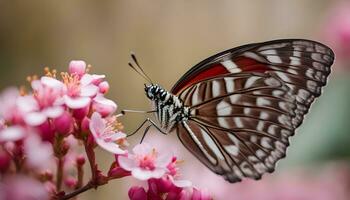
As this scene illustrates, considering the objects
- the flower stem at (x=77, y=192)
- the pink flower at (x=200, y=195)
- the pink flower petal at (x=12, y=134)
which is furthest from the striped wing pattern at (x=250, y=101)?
the pink flower petal at (x=12, y=134)

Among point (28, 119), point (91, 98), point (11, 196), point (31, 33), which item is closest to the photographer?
point (11, 196)

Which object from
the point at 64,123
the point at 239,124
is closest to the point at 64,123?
the point at 64,123

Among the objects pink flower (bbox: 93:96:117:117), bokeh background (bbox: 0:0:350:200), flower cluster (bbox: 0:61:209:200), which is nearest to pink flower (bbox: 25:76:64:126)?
flower cluster (bbox: 0:61:209:200)

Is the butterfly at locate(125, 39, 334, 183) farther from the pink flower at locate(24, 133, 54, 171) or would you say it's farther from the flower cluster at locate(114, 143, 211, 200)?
the pink flower at locate(24, 133, 54, 171)

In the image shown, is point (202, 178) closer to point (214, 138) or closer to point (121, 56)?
point (214, 138)

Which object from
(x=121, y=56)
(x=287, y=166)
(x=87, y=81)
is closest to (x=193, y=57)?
(x=121, y=56)

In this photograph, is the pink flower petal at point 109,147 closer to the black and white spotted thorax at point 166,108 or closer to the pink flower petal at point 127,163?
the pink flower petal at point 127,163
